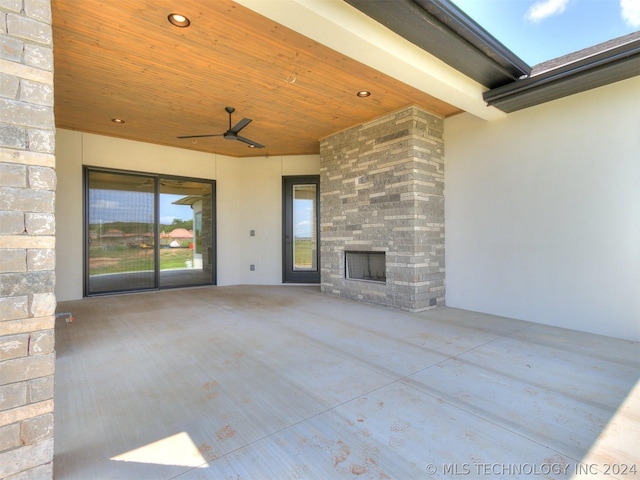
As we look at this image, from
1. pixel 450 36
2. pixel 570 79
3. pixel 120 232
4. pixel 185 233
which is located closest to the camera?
pixel 450 36

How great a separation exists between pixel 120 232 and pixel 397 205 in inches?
197

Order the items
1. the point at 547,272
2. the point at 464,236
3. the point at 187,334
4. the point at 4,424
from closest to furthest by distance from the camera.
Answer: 1. the point at 4,424
2. the point at 187,334
3. the point at 547,272
4. the point at 464,236

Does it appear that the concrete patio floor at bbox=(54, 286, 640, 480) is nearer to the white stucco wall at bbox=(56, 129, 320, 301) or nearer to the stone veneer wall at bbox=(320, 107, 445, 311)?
the stone veneer wall at bbox=(320, 107, 445, 311)

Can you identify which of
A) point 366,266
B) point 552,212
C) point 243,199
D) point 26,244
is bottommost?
point 366,266

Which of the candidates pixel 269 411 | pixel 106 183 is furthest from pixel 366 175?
pixel 106 183

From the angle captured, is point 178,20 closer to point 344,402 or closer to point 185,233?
point 344,402

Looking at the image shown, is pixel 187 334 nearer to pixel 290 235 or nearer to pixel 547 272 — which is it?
pixel 290 235

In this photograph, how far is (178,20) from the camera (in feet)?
8.63

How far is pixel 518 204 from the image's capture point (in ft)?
13.0

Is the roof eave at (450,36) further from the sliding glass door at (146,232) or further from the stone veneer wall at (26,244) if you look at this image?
the sliding glass door at (146,232)

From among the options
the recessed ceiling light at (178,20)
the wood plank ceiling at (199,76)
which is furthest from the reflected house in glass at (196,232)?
the recessed ceiling light at (178,20)

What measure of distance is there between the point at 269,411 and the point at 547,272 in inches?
143

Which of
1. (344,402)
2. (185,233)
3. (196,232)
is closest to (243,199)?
(196,232)

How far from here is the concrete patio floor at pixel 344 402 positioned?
1478mm
